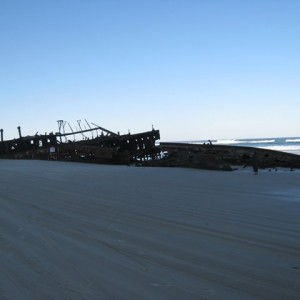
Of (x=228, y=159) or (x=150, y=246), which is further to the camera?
(x=228, y=159)

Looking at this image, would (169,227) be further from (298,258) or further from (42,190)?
(42,190)

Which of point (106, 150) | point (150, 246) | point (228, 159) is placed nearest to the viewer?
point (150, 246)

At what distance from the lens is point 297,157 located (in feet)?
60.3

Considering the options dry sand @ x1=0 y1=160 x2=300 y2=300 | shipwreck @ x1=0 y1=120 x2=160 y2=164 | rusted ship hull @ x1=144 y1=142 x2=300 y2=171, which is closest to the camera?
dry sand @ x1=0 y1=160 x2=300 y2=300

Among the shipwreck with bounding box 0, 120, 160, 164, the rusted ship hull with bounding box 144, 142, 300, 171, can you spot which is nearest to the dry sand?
the rusted ship hull with bounding box 144, 142, 300, 171

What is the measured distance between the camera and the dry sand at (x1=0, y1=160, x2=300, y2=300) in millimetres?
3191

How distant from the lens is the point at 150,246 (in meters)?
4.38

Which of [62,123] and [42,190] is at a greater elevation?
[62,123]

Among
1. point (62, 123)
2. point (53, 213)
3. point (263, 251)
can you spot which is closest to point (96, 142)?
point (62, 123)

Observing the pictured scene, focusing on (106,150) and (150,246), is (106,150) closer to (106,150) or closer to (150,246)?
(106,150)

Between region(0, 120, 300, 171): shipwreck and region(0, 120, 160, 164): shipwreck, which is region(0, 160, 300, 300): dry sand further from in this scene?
region(0, 120, 160, 164): shipwreck

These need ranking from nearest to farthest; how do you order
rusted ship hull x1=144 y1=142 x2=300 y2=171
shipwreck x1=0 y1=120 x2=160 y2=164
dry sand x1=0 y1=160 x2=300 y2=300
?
dry sand x1=0 y1=160 x2=300 y2=300 → rusted ship hull x1=144 y1=142 x2=300 y2=171 → shipwreck x1=0 y1=120 x2=160 y2=164

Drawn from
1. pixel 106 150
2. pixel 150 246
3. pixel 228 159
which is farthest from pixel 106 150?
pixel 150 246

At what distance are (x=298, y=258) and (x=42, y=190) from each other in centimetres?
673
